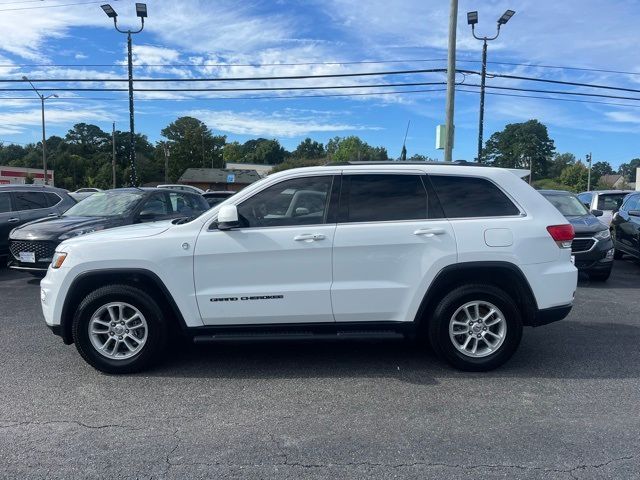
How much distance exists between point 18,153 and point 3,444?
370 feet

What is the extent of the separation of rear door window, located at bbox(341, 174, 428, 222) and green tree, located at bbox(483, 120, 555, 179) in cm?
5169

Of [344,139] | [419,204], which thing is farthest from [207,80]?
[344,139]

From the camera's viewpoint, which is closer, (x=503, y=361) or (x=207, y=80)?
(x=503, y=361)

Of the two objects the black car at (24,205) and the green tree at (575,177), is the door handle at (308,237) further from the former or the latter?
the green tree at (575,177)

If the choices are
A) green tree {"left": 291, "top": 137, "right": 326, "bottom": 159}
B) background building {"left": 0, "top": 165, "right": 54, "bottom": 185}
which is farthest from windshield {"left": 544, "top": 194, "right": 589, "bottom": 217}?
green tree {"left": 291, "top": 137, "right": 326, "bottom": 159}

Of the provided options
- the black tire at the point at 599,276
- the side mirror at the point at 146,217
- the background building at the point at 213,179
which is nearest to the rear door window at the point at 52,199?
the side mirror at the point at 146,217

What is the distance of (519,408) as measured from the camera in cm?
387

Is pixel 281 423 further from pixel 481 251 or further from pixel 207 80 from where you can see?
pixel 207 80

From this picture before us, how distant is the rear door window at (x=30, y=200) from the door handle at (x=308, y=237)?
29.0ft

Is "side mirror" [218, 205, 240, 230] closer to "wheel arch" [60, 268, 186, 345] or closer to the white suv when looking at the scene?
the white suv

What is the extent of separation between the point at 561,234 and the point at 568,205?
6.00 m

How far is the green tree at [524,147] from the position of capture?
2370 inches

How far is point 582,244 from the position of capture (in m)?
8.59

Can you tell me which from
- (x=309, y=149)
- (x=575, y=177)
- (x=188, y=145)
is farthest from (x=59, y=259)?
(x=309, y=149)
